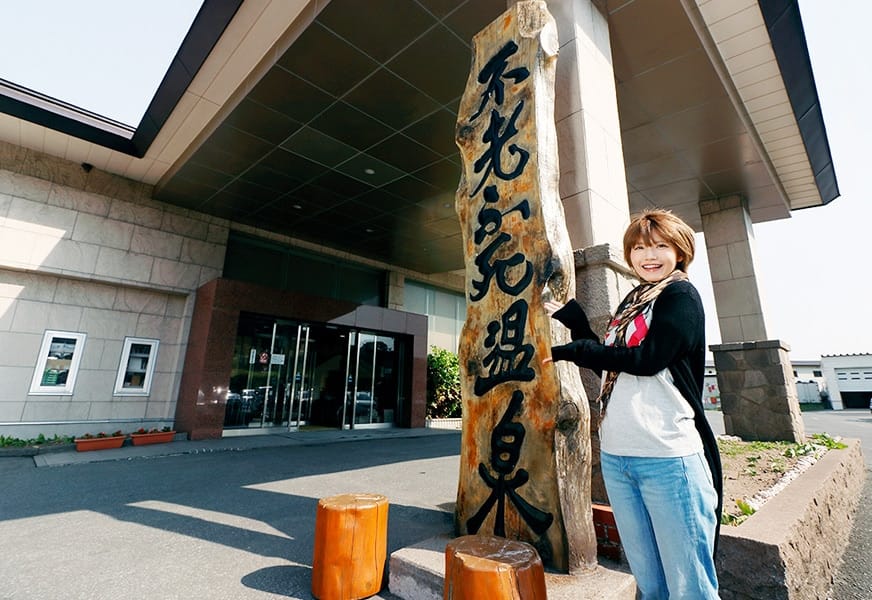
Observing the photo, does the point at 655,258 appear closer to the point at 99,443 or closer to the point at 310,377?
the point at 99,443

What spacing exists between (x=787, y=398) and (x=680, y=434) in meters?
7.07

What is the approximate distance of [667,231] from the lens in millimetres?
1580

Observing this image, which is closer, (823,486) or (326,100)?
(823,486)

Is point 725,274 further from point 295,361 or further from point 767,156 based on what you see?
point 295,361

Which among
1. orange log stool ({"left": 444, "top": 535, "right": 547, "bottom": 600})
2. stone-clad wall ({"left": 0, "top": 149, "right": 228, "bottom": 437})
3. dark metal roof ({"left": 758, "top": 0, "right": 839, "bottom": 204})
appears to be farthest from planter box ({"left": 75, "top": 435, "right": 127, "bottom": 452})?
dark metal roof ({"left": 758, "top": 0, "right": 839, "bottom": 204})

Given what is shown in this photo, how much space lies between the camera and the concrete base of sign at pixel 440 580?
190cm

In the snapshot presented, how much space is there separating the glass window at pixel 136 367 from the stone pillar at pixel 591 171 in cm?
943

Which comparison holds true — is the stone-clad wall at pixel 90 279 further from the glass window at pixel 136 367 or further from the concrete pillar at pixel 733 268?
the concrete pillar at pixel 733 268

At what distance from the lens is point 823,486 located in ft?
10.6

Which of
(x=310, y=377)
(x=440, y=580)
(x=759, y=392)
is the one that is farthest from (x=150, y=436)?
(x=759, y=392)

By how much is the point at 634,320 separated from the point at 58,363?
10348 millimetres

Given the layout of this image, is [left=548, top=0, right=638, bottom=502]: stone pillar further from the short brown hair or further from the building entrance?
the building entrance

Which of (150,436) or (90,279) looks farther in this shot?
(90,279)

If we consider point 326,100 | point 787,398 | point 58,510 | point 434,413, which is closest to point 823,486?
point 787,398
